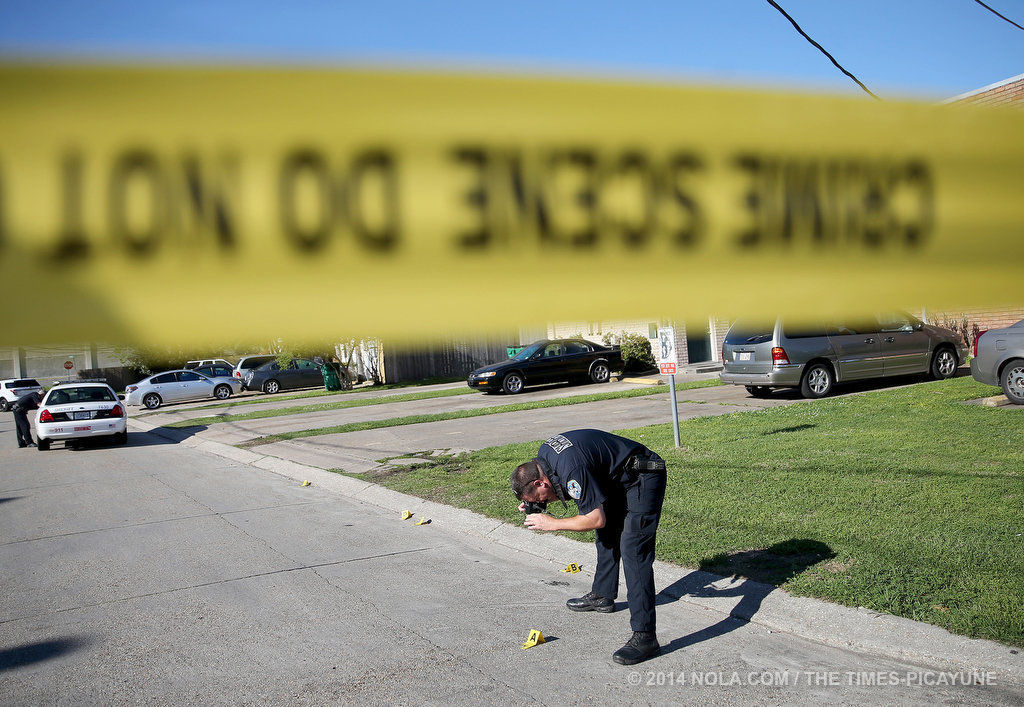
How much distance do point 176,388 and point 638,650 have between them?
31.6 metres

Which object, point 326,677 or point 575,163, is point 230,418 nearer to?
point 326,677

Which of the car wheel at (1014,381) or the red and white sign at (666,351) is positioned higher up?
the red and white sign at (666,351)

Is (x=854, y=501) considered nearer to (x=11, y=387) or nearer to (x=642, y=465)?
(x=642, y=465)

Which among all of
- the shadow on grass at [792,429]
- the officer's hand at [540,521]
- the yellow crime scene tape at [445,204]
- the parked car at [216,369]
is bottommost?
the shadow on grass at [792,429]

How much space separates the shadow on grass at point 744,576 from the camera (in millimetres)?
4918

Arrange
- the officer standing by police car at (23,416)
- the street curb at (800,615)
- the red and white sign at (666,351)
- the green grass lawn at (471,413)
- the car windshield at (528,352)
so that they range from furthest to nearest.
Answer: the car windshield at (528,352) < the officer standing by police car at (23,416) < the green grass lawn at (471,413) < the red and white sign at (666,351) < the street curb at (800,615)

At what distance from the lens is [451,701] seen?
4.00 meters

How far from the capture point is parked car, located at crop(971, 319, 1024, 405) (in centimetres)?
1124

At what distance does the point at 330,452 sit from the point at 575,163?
12.7 metres

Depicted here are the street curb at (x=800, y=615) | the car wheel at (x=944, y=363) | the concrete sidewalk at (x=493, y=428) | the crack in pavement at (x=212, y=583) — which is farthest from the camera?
the car wheel at (x=944, y=363)

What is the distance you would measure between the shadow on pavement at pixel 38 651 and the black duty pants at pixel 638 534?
344 centimetres

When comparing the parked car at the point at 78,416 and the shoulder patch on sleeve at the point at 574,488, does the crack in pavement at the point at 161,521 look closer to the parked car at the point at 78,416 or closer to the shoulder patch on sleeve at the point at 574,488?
the shoulder patch on sleeve at the point at 574,488

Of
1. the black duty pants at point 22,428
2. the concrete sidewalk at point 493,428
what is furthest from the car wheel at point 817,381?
the black duty pants at point 22,428

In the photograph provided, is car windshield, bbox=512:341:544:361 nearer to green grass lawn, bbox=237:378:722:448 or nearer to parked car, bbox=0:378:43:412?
green grass lawn, bbox=237:378:722:448
